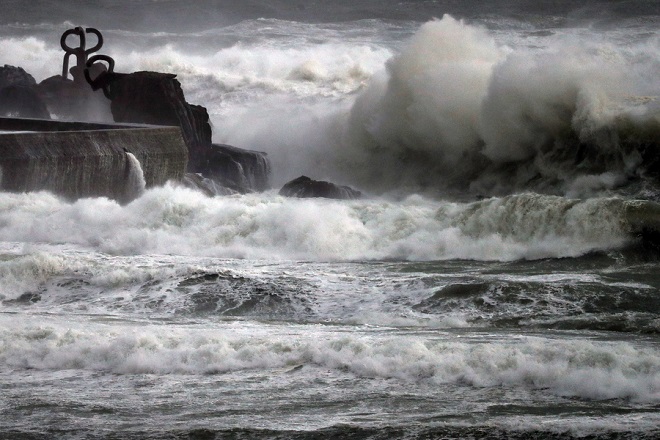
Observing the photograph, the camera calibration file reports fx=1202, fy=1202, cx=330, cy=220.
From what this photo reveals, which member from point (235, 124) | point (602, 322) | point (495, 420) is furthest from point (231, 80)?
point (495, 420)

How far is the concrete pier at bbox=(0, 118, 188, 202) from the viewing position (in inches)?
547

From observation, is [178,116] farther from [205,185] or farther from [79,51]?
[79,51]

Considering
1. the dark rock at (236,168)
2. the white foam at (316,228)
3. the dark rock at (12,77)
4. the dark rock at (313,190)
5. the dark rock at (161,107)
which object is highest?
the dark rock at (12,77)

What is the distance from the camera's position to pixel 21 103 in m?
21.0

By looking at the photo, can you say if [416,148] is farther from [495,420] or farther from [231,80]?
[495,420]

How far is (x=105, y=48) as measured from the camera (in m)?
40.6

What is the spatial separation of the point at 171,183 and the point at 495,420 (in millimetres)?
9749

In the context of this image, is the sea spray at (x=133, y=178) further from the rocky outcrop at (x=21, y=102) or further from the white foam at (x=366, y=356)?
the white foam at (x=366, y=356)

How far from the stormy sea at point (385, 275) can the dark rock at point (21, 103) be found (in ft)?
13.6

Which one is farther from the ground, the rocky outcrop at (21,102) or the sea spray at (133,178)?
the rocky outcrop at (21,102)

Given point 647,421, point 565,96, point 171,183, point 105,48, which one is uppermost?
point 105,48

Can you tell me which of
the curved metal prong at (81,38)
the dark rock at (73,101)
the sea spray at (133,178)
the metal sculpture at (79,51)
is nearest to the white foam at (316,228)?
the sea spray at (133,178)

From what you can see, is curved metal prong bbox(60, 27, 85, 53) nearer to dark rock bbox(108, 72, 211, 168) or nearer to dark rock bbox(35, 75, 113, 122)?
dark rock bbox(35, 75, 113, 122)

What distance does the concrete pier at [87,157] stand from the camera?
547 inches
